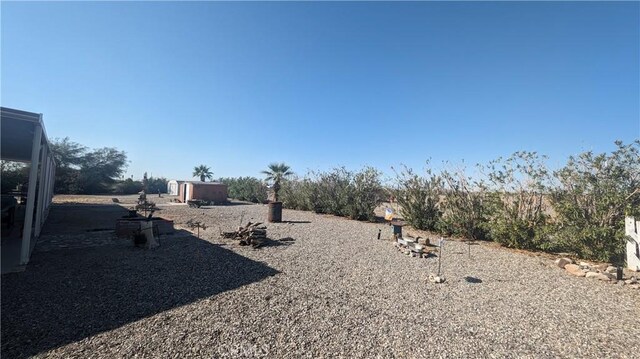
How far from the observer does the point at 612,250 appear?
6.38 metres

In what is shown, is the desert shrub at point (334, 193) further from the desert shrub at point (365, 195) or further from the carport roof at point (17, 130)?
the carport roof at point (17, 130)

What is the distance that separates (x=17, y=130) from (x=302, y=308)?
8402mm

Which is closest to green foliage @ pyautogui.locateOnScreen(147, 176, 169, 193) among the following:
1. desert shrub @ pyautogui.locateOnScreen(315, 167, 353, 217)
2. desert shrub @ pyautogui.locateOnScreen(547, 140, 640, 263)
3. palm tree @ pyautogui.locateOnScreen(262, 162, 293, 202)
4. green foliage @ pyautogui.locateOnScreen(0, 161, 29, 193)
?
green foliage @ pyautogui.locateOnScreen(0, 161, 29, 193)

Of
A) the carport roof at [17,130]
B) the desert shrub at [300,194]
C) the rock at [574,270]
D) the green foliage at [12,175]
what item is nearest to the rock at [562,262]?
the rock at [574,270]

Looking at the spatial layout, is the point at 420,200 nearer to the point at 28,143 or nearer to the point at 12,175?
the point at 28,143

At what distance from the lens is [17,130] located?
679 cm

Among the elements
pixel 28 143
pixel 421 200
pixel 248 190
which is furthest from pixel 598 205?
pixel 248 190

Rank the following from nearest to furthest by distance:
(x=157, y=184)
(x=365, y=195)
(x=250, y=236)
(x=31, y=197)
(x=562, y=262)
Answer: (x=31, y=197) → (x=562, y=262) → (x=250, y=236) → (x=365, y=195) → (x=157, y=184)

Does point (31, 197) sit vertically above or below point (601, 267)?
above

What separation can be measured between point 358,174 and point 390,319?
11598mm

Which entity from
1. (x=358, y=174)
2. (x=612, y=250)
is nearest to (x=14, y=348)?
(x=612, y=250)

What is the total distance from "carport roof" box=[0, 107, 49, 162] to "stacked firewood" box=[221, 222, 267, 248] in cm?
504

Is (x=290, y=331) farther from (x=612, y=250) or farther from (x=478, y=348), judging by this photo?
(x=612, y=250)

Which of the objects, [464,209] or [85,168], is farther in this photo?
[85,168]
